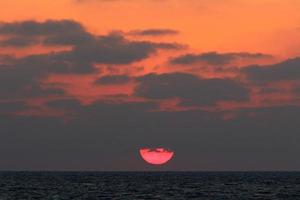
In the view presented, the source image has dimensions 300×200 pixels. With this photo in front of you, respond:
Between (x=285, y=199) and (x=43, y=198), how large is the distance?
39.6 m

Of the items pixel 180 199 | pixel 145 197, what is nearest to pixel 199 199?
pixel 180 199

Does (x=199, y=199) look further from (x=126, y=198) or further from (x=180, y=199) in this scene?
(x=126, y=198)

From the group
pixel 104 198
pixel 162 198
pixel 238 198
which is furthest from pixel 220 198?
pixel 104 198

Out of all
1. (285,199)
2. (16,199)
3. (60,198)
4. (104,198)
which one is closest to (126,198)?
(104,198)

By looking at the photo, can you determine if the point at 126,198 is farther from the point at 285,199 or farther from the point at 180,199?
the point at 285,199

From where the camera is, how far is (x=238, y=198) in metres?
105

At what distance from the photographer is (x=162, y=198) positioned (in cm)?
10306

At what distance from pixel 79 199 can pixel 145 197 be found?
38.4 feet

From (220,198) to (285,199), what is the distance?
10.7m

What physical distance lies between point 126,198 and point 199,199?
39.2 feet

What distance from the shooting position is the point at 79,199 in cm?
10050

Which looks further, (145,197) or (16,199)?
(145,197)

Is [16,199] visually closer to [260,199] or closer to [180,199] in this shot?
[180,199]

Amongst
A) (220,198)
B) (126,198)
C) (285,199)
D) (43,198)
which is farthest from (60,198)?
(285,199)
